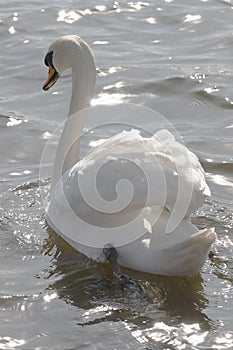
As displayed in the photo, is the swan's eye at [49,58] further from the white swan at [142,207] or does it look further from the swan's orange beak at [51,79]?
the white swan at [142,207]

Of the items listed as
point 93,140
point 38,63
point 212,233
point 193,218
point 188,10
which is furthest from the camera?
point 188,10

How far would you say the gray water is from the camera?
6090 millimetres

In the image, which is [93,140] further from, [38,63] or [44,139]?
[38,63]

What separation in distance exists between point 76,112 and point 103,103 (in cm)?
229

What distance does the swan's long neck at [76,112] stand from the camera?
7.58m

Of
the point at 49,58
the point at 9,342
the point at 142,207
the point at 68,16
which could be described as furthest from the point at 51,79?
the point at 68,16

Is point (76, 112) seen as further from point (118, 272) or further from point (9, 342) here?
point (9, 342)

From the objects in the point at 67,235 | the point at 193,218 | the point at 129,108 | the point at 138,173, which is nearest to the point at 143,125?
the point at 129,108

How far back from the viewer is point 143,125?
31.3ft

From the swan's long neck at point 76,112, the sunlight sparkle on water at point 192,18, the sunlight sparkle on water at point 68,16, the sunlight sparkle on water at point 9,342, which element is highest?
the swan's long neck at point 76,112

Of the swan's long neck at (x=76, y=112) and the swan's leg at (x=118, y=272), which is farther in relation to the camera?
the swan's long neck at (x=76, y=112)

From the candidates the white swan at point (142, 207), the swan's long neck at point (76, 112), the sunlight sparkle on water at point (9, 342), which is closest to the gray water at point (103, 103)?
the sunlight sparkle on water at point (9, 342)

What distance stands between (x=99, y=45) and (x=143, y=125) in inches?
91.9

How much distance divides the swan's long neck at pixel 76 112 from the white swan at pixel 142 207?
0.55 m
